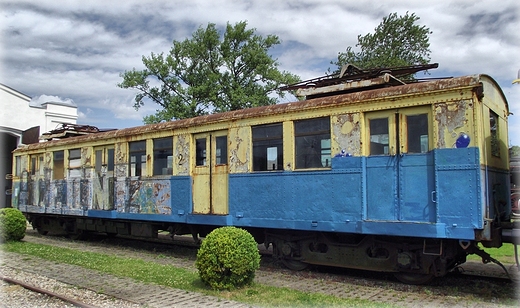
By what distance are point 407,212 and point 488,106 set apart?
2376 millimetres

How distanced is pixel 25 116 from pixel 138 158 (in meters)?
14.9

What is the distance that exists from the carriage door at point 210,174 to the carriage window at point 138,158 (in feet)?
6.89

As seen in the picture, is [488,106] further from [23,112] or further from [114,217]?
[23,112]

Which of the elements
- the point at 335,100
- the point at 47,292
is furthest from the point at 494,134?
the point at 47,292

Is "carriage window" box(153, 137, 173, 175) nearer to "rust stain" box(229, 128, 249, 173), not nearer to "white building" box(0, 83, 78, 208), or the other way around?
"rust stain" box(229, 128, 249, 173)

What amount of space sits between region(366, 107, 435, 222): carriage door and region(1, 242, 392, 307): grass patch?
177 cm

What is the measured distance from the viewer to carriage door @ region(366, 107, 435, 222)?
24.3 ft

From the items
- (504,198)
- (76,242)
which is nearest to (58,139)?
(76,242)

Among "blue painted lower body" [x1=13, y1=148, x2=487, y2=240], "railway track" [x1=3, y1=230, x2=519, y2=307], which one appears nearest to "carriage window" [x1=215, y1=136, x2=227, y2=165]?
"blue painted lower body" [x1=13, y1=148, x2=487, y2=240]

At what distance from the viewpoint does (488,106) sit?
26.0ft

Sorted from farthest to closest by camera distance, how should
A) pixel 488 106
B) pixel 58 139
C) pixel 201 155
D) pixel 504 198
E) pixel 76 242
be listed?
pixel 58 139 → pixel 76 242 → pixel 201 155 → pixel 504 198 → pixel 488 106

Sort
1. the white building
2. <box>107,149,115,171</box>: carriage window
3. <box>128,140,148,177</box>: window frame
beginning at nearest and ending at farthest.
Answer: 1. <box>128,140,148,177</box>: window frame
2. <box>107,149,115,171</box>: carriage window
3. the white building

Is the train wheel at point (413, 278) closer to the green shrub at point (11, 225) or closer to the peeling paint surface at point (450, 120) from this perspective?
the peeling paint surface at point (450, 120)

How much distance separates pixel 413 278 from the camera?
7871mm
